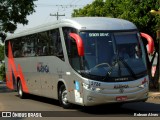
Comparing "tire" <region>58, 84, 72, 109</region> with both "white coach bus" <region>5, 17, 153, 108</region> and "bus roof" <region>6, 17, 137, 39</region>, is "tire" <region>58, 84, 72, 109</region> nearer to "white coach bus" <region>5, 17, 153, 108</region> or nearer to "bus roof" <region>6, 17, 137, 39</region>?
"white coach bus" <region>5, 17, 153, 108</region>

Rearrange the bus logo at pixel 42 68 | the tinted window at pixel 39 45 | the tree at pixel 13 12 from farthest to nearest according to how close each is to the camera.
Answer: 1. the tree at pixel 13 12
2. the bus logo at pixel 42 68
3. the tinted window at pixel 39 45

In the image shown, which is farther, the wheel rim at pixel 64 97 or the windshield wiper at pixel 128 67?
the wheel rim at pixel 64 97

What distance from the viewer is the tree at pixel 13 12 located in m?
33.4

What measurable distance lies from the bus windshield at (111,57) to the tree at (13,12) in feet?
65.2

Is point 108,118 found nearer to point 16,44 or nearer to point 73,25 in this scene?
point 73,25

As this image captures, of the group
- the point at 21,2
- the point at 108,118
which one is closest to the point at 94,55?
the point at 108,118

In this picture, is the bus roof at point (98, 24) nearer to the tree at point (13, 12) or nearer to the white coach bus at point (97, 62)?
the white coach bus at point (97, 62)

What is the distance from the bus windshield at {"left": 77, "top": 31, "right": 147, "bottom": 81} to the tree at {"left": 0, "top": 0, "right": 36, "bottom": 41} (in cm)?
1987

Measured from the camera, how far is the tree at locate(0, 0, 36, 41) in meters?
33.4

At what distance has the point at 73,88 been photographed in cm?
1492

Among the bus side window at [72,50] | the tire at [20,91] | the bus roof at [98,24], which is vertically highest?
the bus roof at [98,24]

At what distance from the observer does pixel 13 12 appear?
33.8 metres

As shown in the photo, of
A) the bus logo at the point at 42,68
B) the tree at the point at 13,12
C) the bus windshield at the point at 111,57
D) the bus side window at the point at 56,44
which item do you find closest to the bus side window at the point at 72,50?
the bus windshield at the point at 111,57

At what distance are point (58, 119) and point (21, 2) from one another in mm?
21680
